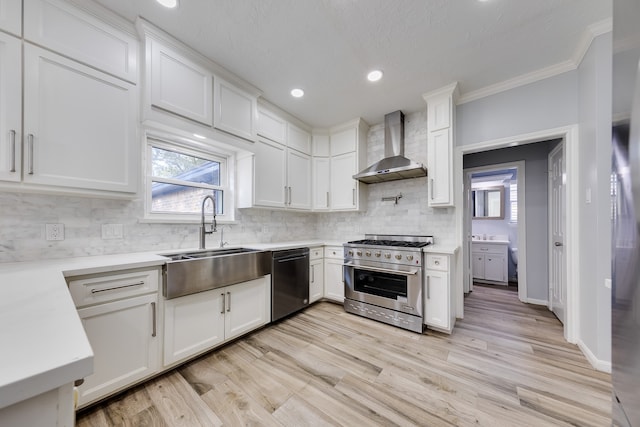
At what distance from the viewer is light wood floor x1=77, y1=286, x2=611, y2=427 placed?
1.45 meters

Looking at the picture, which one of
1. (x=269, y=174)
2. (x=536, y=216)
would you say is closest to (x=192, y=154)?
(x=269, y=174)

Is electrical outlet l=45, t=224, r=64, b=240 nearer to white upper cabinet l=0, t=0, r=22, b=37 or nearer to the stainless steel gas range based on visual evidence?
white upper cabinet l=0, t=0, r=22, b=37

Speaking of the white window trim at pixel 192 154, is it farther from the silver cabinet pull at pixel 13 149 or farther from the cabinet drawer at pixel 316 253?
the cabinet drawer at pixel 316 253

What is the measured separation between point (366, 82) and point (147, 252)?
9.16 ft

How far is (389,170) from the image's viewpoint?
9.64 ft

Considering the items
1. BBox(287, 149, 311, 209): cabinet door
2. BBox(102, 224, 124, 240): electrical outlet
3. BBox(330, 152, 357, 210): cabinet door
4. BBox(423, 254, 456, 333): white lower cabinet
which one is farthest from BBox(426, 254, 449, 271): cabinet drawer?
BBox(102, 224, 124, 240): electrical outlet

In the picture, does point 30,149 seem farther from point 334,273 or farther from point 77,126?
Result: point 334,273

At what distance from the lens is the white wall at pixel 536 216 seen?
338cm

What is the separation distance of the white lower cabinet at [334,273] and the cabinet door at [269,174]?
97 centimetres

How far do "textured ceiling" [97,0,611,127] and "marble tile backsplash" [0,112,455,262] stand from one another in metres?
1.03

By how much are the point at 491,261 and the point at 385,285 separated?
300 centimetres

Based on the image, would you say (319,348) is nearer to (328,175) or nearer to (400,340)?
(400,340)

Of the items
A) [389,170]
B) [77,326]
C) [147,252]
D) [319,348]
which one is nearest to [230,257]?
[147,252]

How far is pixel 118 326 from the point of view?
60.8 inches
